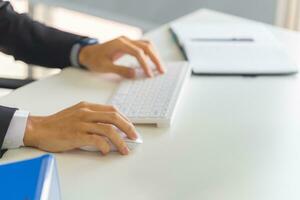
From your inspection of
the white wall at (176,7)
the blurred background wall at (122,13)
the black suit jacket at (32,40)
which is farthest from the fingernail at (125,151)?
the white wall at (176,7)

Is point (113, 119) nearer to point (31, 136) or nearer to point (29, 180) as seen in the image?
point (31, 136)

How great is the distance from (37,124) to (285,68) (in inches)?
25.8

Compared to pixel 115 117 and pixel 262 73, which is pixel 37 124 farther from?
Answer: pixel 262 73

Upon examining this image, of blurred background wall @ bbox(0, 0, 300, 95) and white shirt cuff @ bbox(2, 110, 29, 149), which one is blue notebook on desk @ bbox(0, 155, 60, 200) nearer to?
white shirt cuff @ bbox(2, 110, 29, 149)

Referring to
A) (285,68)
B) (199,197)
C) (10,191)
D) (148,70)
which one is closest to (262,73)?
(285,68)

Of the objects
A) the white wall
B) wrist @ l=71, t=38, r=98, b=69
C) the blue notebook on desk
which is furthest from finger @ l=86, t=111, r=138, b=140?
the white wall

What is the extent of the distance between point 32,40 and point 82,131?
0.55 meters

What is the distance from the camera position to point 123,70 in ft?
4.75

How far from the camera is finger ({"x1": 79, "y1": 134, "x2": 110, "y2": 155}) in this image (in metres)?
1.08

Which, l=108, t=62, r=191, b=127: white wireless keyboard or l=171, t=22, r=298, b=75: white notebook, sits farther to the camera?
l=171, t=22, r=298, b=75: white notebook

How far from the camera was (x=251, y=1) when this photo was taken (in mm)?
2814

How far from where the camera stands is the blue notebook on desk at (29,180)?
2.41ft

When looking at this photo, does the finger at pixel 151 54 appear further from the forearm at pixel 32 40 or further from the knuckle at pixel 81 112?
the knuckle at pixel 81 112

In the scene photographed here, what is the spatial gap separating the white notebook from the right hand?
425 millimetres
